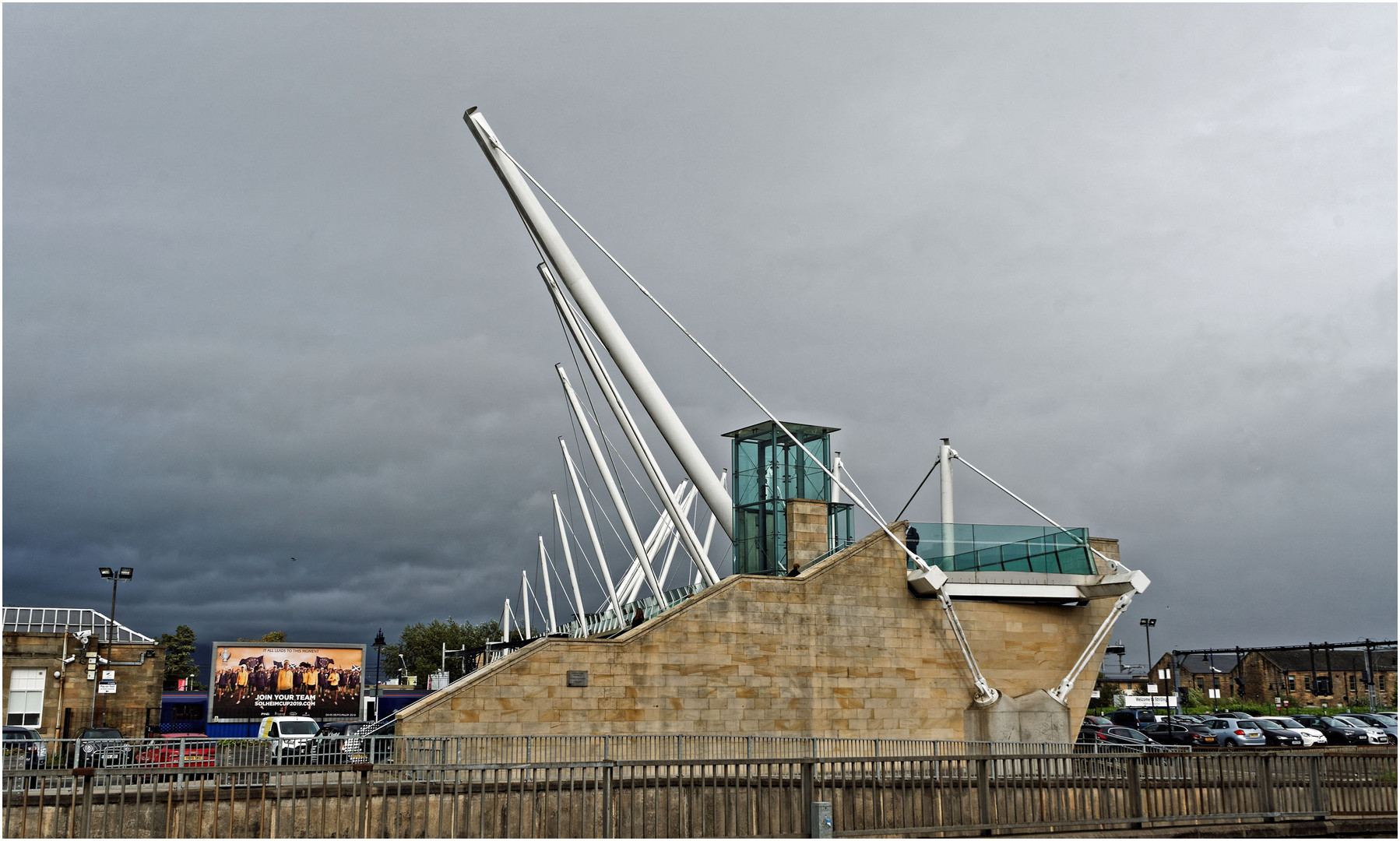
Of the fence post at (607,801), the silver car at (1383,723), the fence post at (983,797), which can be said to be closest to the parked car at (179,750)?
the fence post at (607,801)

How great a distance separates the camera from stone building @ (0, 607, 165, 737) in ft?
157

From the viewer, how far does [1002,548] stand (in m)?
29.3

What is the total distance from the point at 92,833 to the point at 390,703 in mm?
55188

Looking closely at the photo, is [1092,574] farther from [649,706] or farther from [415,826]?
[415,826]

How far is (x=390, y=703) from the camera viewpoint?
217ft

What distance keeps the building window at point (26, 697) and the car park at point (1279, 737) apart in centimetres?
5156

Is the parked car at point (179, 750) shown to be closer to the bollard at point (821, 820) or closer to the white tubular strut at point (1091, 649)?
the bollard at point (821, 820)

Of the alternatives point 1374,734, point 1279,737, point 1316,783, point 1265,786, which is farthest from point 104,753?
point 1374,734

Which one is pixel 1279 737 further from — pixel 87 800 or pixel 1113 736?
pixel 87 800

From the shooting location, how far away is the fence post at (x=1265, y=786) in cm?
1675

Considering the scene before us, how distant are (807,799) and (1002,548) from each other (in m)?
16.5

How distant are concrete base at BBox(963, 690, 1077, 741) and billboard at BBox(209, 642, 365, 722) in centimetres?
3501

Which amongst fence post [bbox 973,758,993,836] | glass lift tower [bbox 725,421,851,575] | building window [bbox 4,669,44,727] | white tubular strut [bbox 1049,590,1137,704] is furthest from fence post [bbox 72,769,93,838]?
building window [bbox 4,669,44,727]

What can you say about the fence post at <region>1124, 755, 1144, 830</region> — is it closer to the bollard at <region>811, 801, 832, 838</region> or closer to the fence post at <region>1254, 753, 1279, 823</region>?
the fence post at <region>1254, 753, 1279, 823</region>
